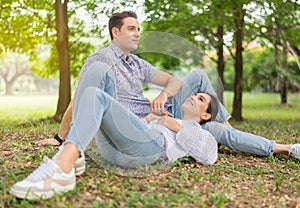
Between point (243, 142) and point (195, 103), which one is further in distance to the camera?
point (243, 142)

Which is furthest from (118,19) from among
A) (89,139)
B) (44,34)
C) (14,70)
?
(14,70)

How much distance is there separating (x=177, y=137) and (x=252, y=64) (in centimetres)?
1876

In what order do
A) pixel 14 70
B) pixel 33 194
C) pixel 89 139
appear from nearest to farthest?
pixel 33 194 < pixel 89 139 < pixel 14 70

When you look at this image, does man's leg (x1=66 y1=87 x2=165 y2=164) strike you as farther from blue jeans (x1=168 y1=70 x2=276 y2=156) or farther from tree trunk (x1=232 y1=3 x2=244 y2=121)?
tree trunk (x1=232 y1=3 x2=244 y2=121)

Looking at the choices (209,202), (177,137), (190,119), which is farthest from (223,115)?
(209,202)

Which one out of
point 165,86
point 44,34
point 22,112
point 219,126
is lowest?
point 22,112

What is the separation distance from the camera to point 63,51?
7281 mm

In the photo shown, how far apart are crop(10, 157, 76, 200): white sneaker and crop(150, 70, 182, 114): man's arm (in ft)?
2.83

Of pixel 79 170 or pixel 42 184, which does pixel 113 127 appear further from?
pixel 42 184

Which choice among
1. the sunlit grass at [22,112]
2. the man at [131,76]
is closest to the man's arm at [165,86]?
the man at [131,76]

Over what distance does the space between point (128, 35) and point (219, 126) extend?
44.4 inches

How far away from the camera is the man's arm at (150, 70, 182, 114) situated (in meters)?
3.17

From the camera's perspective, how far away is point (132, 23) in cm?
317

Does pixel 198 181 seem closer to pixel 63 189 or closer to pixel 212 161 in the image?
pixel 212 161
